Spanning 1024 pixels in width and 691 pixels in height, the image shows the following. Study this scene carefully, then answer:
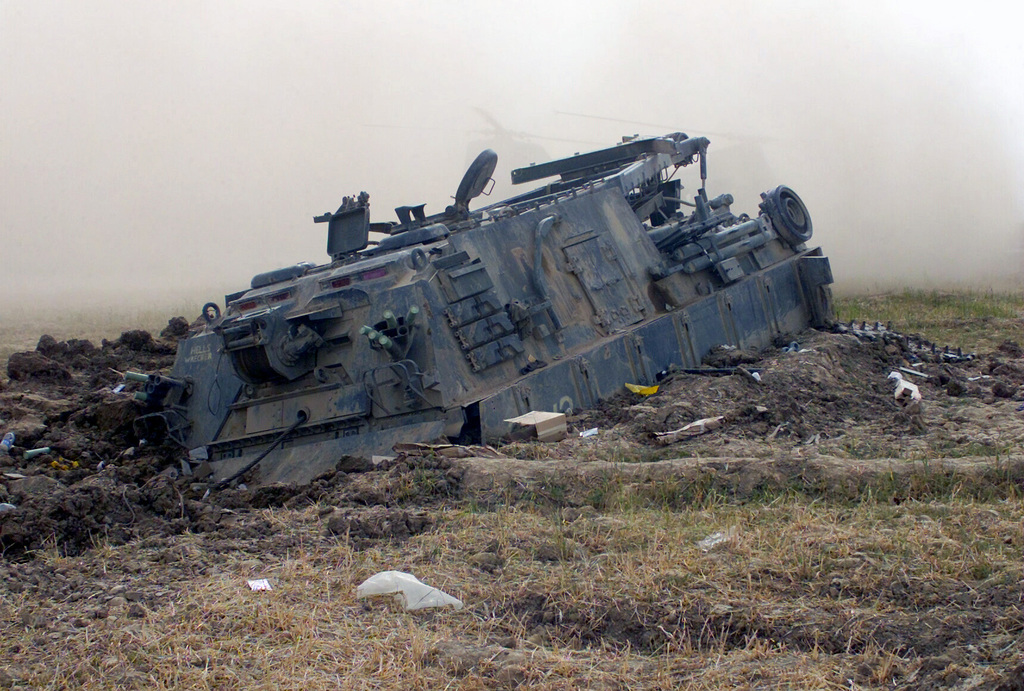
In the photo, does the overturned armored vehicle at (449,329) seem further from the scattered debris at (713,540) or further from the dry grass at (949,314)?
the dry grass at (949,314)

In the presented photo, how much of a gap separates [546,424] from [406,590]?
3.64 meters

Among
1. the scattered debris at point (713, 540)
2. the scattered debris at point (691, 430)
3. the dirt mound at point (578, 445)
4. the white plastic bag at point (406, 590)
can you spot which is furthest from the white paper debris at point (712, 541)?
the scattered debris at point (691, 430)

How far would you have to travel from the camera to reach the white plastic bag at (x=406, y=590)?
18.3 ft

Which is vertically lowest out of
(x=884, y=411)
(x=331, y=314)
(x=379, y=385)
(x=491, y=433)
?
(x=884, y=411)

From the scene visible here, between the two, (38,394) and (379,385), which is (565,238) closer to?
(379,385)

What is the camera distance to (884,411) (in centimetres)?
1045

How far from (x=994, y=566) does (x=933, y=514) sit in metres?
0.96

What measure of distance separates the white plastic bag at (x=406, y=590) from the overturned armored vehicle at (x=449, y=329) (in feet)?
10.5

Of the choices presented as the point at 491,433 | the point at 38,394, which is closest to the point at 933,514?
the point at 491,433

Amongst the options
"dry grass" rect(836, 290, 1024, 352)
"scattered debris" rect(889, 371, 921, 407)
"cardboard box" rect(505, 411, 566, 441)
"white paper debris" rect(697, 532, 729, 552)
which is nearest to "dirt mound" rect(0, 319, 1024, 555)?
"scattered debris" rect(889, 371, 921, 407)

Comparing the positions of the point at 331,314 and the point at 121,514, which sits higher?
the point at 331,314

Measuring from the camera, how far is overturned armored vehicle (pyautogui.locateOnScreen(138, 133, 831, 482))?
9.28 meters

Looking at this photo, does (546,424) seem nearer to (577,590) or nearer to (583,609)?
(577,590)

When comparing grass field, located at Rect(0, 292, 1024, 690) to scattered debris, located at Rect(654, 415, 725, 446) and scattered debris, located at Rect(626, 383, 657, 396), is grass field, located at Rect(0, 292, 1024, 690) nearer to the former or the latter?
scattered debris, located at Rect(654, 415, 725, 446)
